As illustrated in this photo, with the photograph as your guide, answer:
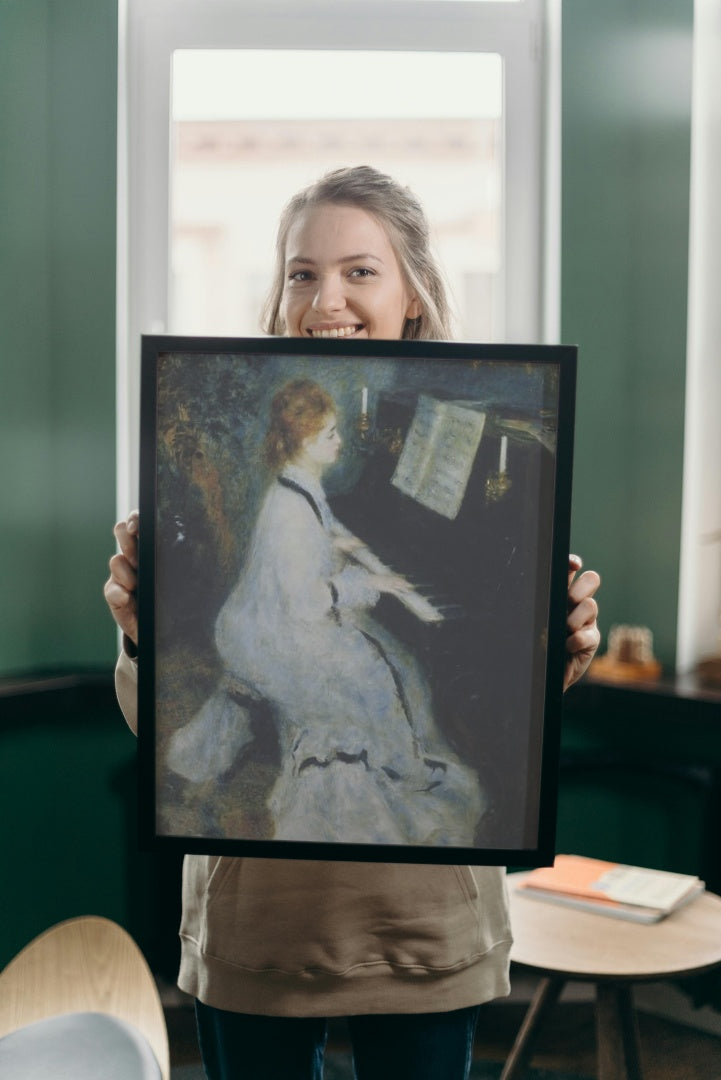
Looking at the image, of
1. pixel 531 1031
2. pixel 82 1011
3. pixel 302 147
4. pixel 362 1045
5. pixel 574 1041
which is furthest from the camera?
pixel 302 147

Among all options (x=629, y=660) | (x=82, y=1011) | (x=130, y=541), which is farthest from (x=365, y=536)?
(x=629, y=660)

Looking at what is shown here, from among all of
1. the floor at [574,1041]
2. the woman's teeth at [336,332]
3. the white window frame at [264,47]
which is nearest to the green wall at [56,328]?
the white window frame at [264,47]

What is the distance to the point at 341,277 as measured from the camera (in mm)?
1150

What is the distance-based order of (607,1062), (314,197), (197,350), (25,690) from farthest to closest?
(25,690), (607,1062), (314,197), (197,350)

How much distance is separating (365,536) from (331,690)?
15cm

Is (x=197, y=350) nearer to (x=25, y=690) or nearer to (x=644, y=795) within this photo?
(x=25, y=690)

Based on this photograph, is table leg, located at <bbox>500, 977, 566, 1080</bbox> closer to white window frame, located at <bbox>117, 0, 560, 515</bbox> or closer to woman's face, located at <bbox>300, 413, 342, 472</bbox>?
woman's face, located at <bbox>300, 413, 342, 472</bbox>

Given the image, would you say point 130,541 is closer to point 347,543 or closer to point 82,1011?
point 347,543

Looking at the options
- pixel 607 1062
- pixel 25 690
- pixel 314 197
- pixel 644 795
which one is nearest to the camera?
pixel 314 197

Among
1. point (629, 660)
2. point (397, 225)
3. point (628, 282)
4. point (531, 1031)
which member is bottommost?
point (531, 1031)

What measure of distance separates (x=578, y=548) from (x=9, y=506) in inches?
55.4

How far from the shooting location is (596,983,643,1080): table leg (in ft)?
5.70

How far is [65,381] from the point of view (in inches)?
103

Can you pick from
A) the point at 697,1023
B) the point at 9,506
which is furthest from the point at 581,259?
the point at 697,1023
